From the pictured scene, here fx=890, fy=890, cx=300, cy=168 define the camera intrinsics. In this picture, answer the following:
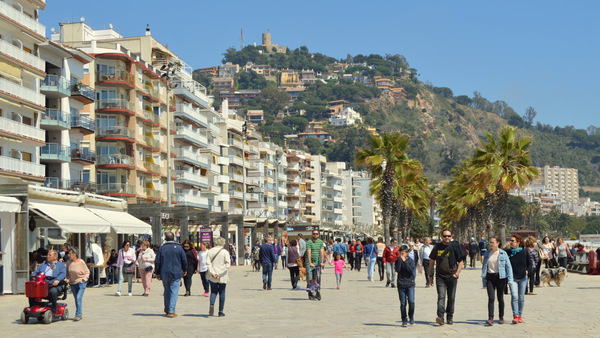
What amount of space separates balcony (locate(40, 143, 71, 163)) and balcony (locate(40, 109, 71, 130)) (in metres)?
1.17

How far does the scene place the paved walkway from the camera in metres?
15.8

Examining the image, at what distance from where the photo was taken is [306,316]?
62.3 ft

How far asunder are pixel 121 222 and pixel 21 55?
20543 millimetres

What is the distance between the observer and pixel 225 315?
63.7ft

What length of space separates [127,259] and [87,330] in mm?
11994

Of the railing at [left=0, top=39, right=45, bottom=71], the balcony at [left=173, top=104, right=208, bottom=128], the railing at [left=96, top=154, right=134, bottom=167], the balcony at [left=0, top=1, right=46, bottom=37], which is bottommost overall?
the railing at [left=96, top=154, right=134, bottom=167]

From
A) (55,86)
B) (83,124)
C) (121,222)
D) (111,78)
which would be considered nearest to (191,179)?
(111,78)

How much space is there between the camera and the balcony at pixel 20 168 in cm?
4806

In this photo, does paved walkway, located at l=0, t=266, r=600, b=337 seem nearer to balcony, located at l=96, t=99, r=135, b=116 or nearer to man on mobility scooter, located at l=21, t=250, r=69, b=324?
man on mobility scooter, located at l=21, t=250, r=69, b=324

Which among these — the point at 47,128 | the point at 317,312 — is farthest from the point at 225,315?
the point at 47,128

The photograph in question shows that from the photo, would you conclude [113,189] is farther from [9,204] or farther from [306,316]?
[306,316]

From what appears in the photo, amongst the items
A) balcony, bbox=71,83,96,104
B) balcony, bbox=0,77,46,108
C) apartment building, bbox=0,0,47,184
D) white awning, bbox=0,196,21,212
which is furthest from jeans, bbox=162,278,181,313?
balcony, bbox=71,83,96,104

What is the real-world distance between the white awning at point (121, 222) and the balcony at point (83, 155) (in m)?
24.8

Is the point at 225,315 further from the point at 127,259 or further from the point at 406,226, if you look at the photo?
the point at 406,226
